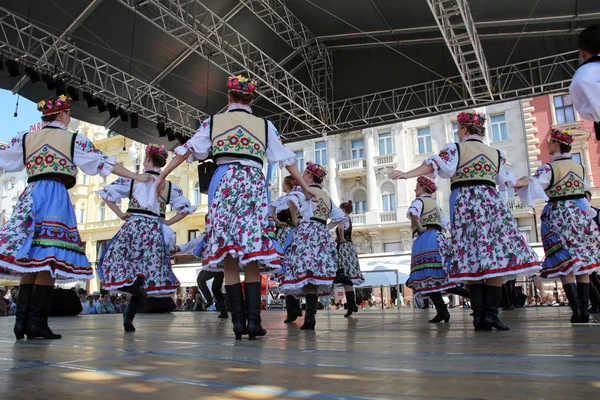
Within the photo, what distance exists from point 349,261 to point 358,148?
19212 millimetres

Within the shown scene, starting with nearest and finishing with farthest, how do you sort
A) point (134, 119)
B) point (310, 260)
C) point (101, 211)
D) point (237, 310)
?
point (237, 310), point (310, 260), point (134, 119), point (101, 211)

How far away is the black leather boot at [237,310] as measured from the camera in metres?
3.10

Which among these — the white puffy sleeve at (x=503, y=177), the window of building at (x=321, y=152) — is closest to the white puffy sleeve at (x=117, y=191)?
the white puffy sleeve at (x=503, y=177)

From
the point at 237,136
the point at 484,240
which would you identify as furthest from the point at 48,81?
the point at 484,240

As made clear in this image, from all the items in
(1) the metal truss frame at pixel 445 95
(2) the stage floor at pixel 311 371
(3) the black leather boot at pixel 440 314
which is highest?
(1) the metal truss frame at pixel 445 95

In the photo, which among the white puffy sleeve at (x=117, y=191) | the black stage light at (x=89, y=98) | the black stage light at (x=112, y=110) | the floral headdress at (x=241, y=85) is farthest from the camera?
the black stage light at (x=112, y=110)

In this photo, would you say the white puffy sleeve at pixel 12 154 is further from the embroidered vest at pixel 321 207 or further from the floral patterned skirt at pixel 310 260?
the embroidered vest at pixel 321 207

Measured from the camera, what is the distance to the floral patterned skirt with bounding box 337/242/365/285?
7383 mm

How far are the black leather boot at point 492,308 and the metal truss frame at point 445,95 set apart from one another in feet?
26.1

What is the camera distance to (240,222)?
3180mm

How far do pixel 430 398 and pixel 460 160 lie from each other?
2840mm

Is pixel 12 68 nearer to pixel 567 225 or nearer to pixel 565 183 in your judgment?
pixel 565 183

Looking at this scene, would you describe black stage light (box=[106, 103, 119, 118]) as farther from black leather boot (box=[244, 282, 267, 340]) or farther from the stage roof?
black leather boot (box=[244, 282, 267, 340])

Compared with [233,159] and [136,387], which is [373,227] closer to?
[233,159]
